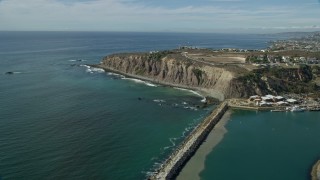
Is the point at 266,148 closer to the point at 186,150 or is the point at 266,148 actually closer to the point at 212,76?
the point at 186,150

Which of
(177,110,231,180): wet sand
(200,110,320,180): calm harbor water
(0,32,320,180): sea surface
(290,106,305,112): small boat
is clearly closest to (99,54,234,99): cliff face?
(0,32,320,180): sea surface

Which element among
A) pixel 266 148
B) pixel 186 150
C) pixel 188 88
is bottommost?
pixel 266 148

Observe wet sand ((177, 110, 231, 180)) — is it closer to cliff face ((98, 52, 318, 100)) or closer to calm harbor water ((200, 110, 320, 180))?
calm harbor water ((200, 110, 320, 180))

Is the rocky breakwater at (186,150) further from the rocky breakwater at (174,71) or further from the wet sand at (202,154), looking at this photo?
the rocky breakwater at (174,71)

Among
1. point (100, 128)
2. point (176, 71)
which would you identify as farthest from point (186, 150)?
point (176, 71)

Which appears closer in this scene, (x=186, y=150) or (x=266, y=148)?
(x=186, y=150)

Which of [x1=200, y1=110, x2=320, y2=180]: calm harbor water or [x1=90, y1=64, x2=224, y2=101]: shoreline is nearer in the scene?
[x1=200, y1=110, x2=320, y2=180]: calm harbor water

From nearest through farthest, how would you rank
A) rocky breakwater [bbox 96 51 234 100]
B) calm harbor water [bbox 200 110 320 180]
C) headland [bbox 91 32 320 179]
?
1. calm harbor water [bbox 200 110 320 180]
2. headland [bbox 91 32 320 179]
3. rocky breakwater [bbox 96 51 234 100]

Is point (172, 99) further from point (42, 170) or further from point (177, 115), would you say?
point (42, 170)

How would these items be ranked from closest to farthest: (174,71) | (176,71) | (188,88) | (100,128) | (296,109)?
(100,128) < (296,109) < (188,88) < (176,71) < (174,71)

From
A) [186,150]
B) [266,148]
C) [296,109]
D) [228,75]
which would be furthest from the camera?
[228,75]
